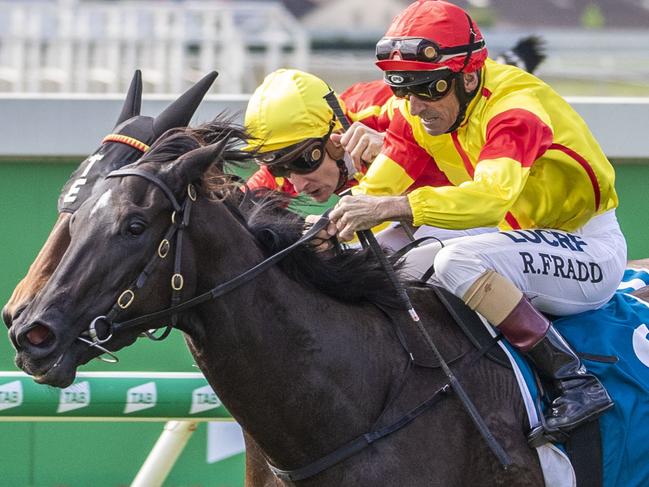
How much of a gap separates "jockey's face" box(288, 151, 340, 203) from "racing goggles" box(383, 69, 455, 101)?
3.18 ft

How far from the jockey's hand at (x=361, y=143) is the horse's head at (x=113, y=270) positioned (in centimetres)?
103

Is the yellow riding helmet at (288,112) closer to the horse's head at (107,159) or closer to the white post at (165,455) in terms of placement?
the horse's head at (107,159)

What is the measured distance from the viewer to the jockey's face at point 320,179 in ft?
15.7

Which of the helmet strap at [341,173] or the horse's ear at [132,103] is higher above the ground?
the horse's ear at [132,103]

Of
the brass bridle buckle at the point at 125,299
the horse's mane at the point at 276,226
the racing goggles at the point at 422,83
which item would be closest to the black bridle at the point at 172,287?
the brass bridle buckle at the point at 125,299

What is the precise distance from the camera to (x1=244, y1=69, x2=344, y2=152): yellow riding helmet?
4.59 metres

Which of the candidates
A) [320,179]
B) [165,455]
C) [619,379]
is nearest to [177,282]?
[619,379]

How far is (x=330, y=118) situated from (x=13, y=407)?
171 centimetres

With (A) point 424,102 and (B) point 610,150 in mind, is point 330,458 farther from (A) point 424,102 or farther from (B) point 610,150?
(B) point 610,150

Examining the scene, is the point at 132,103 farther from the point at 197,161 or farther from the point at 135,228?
the point at 135,228

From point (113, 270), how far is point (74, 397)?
186cm

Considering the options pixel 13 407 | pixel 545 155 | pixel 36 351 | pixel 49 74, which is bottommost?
pixel 49 74

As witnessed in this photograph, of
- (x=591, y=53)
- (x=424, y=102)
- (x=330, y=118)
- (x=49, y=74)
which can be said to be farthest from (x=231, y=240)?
(x=591, y=53)

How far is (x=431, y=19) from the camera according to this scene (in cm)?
384
